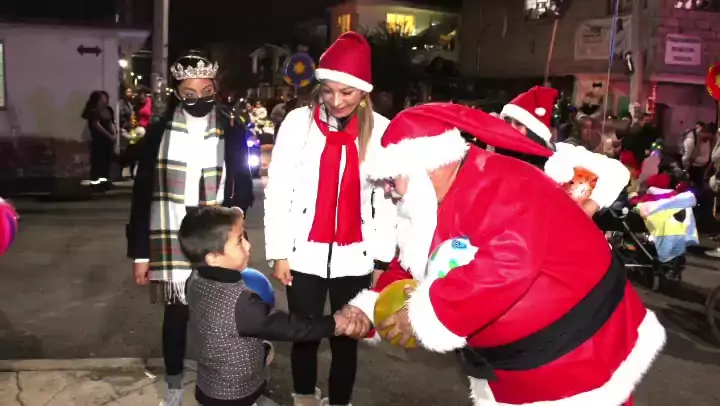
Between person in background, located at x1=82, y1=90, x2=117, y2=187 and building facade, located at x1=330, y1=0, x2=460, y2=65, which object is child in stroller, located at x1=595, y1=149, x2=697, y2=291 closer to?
person in background, located at x1=82, y1=90, x2=117, y2=187

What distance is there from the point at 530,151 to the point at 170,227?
2.07m

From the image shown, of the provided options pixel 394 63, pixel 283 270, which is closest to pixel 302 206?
pixel 283 270

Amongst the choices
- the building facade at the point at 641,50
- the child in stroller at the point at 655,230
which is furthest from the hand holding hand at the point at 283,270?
the building facade at the point at 641,50

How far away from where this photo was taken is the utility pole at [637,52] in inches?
733

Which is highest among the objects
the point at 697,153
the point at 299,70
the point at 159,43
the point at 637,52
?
the point at 637,52

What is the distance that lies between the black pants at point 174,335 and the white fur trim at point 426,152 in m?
1.86

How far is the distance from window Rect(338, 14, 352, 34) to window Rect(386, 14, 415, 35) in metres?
2.23

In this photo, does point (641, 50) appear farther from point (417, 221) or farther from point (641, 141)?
point (417, 221)

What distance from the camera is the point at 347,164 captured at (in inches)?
143

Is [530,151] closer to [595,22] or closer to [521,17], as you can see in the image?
[595,22]

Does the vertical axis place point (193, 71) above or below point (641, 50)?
below

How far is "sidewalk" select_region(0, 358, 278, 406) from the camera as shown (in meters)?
4.26

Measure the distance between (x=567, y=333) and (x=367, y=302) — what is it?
0.86 metres

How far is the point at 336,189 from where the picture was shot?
3.63 m
